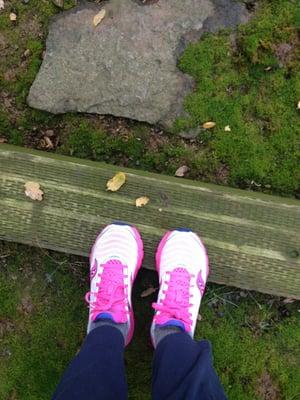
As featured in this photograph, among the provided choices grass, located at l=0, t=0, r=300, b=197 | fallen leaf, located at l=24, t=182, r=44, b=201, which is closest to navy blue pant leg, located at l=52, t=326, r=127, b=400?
fallen leaf, located at l=24, t=182, r=44, b=201

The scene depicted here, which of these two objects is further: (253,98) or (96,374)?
(253,98)

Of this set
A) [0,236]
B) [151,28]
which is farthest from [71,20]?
[0,236]

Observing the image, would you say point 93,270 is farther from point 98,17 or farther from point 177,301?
point 98,17

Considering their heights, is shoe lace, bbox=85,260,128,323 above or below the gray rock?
below

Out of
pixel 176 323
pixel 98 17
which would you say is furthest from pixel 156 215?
pixel 98 17

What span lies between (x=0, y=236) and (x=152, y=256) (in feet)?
3.13

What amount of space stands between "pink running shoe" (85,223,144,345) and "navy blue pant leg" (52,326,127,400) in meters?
0.32

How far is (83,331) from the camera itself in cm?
349

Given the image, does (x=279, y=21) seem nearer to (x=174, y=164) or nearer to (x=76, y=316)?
(x=174, y=164)

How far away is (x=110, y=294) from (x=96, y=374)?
25.6 inches

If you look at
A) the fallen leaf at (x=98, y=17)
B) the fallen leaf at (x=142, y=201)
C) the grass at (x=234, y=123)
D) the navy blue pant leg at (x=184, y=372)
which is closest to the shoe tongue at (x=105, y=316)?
the navy blue pant leg at (x=184, y=372)

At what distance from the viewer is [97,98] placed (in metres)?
3.57

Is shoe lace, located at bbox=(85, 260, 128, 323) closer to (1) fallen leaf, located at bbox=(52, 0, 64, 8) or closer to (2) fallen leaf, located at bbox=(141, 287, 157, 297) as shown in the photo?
(2) fallen leaf, located at bbox=(141, 287, 157, 297)

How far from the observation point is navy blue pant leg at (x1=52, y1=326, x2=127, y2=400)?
8.55ft
